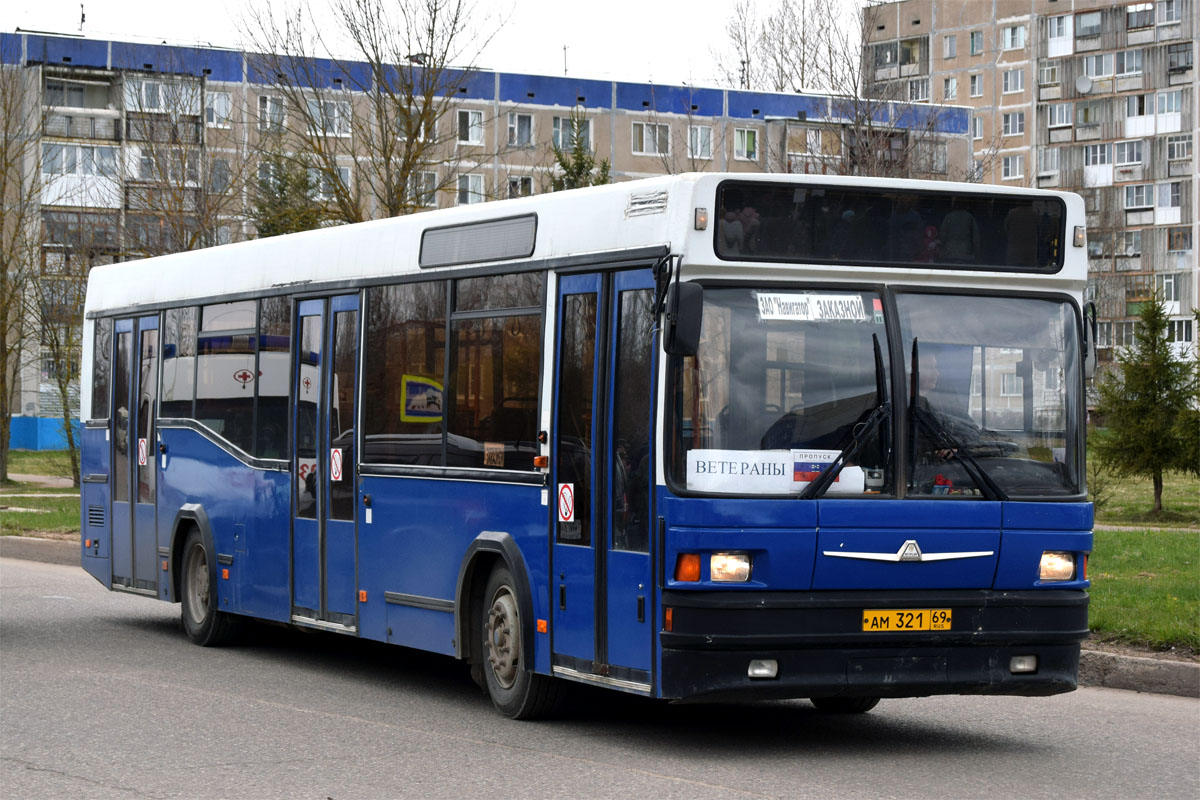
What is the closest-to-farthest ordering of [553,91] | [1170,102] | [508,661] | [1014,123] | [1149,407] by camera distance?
[508,661] → [1149,407] → [553,91] → [1170,102] → [1014,123]

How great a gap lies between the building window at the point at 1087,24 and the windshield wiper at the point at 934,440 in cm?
9974

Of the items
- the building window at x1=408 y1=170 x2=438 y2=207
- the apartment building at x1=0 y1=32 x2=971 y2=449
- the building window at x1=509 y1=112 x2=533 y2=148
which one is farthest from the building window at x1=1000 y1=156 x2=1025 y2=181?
the building window at x1=408 y1=170 x2=438 y2=207

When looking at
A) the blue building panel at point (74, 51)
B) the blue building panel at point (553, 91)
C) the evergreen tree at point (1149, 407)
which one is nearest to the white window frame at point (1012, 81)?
the blue building panel at point (553, 91)

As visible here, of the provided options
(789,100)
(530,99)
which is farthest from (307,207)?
(530,99)

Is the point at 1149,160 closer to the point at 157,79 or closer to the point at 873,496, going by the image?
the point at 157,79

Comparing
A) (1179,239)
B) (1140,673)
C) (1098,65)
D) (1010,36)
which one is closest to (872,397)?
(1140,673)

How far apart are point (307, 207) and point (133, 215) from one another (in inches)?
346

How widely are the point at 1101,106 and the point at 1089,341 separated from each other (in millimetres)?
98545

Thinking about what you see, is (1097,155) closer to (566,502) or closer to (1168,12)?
(1168,12)

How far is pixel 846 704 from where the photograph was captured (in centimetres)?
1082

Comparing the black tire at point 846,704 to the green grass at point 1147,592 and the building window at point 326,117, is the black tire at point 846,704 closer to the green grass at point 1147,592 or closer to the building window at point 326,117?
the green grass at point 1147,592

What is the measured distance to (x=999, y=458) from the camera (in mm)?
9305

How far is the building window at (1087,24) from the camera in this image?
4080 inches

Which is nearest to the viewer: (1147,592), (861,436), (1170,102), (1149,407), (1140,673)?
(861,436)
